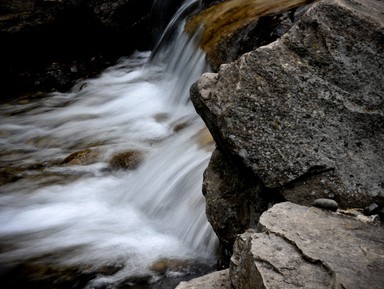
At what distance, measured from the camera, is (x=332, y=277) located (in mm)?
2131

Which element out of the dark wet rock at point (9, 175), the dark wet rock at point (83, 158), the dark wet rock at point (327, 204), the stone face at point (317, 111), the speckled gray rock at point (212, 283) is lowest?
the dark wet rock at point (83, 158)

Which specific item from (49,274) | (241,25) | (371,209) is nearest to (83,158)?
(49,274)

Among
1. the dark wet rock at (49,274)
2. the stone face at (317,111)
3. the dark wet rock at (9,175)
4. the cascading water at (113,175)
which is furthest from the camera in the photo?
the dark wet rock at (9,175)

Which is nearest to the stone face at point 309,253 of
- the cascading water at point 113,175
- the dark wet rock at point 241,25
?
the cascading water at point 113,175

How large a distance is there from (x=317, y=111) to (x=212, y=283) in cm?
150

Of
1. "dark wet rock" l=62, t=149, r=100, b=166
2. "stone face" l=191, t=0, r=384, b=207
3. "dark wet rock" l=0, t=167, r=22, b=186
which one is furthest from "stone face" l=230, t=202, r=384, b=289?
"dark wet rock" l=0, t=167, r=22, b=186

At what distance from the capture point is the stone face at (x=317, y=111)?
123 inches

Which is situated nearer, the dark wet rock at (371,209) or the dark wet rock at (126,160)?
the dark wet rock at (371,209)

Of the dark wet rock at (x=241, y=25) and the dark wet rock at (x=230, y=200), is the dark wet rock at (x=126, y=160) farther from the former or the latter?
the dark wet rock at (x=230, y=200)

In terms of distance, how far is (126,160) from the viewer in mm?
6391

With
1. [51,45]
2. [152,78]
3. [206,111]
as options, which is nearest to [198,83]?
[206,111]

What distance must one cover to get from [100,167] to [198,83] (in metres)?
3.02

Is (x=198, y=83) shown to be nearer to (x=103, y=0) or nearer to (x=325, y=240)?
(x=325, y=240)

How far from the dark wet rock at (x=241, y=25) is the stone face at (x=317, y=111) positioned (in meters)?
2.84
